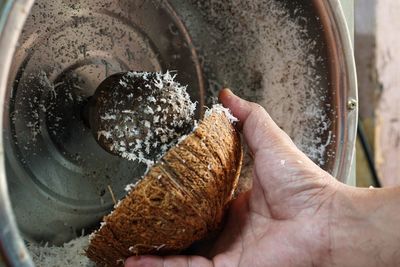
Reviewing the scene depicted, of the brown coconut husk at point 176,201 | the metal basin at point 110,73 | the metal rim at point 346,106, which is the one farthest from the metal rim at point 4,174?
the metal rim at point 346,106

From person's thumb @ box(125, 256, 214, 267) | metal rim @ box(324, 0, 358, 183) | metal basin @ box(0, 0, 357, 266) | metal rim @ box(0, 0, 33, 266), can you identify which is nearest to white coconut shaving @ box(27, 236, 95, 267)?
metal basin @ box(0, 0, 357, 266)

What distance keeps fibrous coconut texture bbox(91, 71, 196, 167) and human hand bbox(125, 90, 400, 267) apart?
0.13 m

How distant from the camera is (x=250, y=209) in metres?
0.81

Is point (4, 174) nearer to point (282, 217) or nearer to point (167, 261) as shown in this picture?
point (167, 261)

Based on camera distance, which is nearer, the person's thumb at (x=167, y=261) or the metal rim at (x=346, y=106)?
the person's thumb at (x=167, y=261)

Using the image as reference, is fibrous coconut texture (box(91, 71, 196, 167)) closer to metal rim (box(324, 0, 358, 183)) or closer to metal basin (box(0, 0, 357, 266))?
metal basin (box(0, 0, 357, 266))

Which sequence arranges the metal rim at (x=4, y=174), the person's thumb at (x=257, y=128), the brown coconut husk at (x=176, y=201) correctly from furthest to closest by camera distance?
the person's thumb at (x=257, y=128)
the brown coconut husk at (x=176, y=201)
the metal rim at (x=4, y=174)

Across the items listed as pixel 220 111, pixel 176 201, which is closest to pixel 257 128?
pixel 220 111

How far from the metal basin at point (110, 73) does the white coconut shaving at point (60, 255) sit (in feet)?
0.11

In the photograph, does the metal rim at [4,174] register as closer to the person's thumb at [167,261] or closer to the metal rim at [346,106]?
the person's thumb at [167,261]

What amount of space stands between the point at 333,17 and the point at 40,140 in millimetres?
514

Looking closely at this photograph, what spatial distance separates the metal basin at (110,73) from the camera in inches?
32.2

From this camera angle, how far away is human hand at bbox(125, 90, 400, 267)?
0.70 meters

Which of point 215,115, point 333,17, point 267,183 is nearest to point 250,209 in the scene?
point 267,183
